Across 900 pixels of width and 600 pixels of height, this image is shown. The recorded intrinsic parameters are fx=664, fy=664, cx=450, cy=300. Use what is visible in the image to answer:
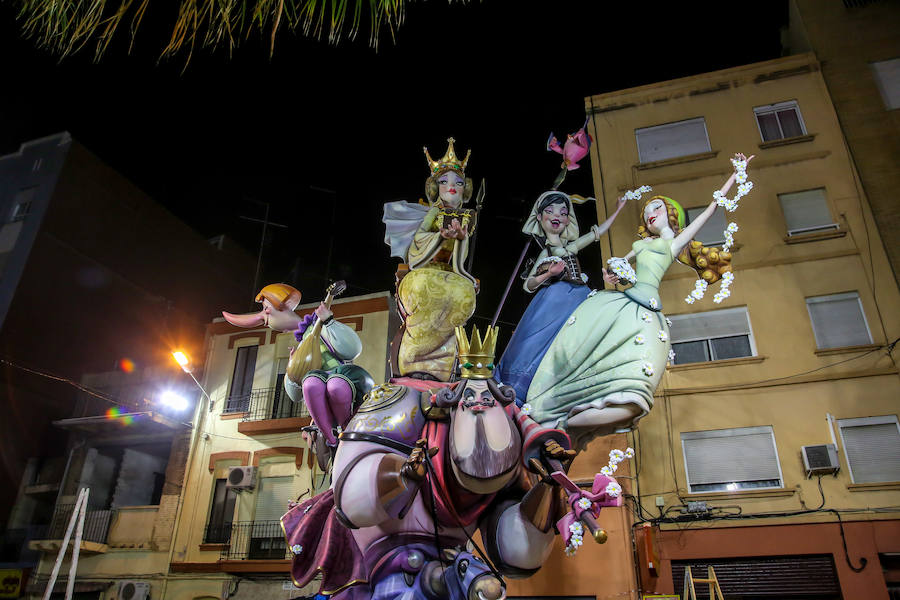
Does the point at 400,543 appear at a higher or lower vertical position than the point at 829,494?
lower

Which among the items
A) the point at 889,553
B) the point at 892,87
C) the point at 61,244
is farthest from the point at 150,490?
the point at 892,87

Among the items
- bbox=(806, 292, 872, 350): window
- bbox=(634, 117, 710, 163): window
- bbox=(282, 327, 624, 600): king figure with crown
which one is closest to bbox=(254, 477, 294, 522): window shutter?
bbox=(282, 327, 624, 600): king figure with crown

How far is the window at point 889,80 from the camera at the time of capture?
1246cm

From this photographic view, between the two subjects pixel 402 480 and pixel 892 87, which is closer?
pixel 402 480

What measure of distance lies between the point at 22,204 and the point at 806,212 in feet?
56.3

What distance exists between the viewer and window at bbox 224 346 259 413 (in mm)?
14602

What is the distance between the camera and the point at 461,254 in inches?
261

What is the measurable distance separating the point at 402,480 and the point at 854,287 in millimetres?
9565

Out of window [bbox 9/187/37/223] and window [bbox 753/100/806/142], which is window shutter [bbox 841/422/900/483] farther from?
window [bbox 9/187/37/223]

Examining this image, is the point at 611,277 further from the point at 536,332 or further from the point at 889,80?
the point at 889,80

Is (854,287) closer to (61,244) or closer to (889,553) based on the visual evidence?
(889,553)

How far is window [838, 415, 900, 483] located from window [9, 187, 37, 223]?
17450 millimetres

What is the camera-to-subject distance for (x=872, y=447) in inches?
385

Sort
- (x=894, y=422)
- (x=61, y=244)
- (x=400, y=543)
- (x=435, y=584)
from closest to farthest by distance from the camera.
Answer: (x=435, y=584)
(x=400, y=543)
(x=894, y=422)
(x=61, y=244)
